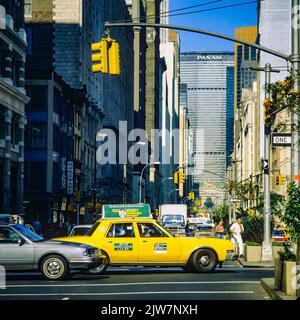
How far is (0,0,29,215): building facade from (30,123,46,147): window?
7.54 m

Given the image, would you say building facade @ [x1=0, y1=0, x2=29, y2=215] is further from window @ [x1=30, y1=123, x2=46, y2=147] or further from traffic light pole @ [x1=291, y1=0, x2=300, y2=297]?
traffic light pole @ [x1=291, y1=0, x2=300, y2=297]

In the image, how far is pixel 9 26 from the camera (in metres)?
61.3

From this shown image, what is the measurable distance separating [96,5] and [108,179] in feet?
68.4

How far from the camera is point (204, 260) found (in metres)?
27.0

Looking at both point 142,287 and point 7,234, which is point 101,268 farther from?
point 142,287

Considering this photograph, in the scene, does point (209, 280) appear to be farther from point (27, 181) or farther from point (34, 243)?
point (27, 181)

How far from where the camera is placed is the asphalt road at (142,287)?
18.5m

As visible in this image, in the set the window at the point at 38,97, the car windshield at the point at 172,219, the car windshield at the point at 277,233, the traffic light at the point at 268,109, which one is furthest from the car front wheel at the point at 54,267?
the car windshield at the point at 172,219

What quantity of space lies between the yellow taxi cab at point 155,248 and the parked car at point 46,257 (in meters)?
2.53

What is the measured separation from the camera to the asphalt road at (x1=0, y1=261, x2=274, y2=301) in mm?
18500

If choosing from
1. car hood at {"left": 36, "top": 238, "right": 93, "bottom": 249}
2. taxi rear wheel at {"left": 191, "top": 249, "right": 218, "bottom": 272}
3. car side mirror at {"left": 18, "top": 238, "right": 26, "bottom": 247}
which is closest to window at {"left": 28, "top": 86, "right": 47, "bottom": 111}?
taxi rear wheel at {"left": 191, "top": 249, "right": 218, "bottom": 272}

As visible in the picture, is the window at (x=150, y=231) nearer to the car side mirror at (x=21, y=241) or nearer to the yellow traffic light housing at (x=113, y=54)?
the car side mirror at (x=21, y=241)

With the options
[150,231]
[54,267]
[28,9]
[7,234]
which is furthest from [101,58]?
[28,9]

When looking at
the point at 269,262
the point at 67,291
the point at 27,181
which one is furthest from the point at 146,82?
the point at 67,291
